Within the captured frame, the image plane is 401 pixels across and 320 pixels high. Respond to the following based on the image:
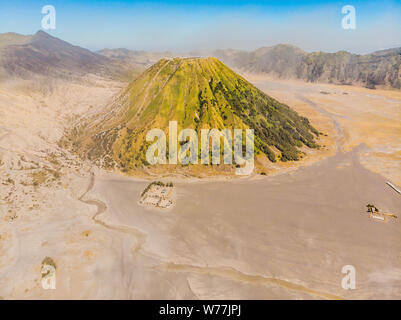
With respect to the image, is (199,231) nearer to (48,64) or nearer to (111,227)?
(111,227)

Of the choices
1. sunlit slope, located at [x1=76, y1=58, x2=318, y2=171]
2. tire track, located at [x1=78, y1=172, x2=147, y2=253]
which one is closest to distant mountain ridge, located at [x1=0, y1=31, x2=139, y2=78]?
sunlit slope, located at [x1=76, y1=58, x2=318, y2=171]

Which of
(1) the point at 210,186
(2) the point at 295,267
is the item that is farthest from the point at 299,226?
(1) the point at 210,186

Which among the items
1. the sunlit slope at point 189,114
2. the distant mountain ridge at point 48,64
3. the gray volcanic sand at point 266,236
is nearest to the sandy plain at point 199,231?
the gray volcanic sand at point 266,236

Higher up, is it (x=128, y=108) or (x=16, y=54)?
(x=16, y=54)

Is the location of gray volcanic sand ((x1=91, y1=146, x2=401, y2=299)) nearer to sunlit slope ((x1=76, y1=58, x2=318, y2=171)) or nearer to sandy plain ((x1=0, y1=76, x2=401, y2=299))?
sandy plain ((x1=0, y1=76, x2=401, y2=299))

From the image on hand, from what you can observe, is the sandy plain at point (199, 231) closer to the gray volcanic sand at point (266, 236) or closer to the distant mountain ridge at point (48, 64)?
the gray volcanic sand at point (266, 236)
